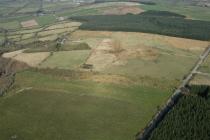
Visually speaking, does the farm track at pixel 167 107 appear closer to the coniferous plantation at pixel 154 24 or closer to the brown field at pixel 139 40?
the brown field at pixel 139 40

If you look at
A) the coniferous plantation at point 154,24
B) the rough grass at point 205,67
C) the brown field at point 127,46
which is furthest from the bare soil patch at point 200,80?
the coniferous plantation at point 154,24

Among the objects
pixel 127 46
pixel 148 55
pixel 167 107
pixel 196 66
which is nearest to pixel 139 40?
pixel 127 46

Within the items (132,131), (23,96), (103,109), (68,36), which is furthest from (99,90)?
(68,36)

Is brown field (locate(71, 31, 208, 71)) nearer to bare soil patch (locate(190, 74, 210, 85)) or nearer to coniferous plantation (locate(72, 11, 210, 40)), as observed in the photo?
coniferous plantation (locate(72, 11, 210, 40))

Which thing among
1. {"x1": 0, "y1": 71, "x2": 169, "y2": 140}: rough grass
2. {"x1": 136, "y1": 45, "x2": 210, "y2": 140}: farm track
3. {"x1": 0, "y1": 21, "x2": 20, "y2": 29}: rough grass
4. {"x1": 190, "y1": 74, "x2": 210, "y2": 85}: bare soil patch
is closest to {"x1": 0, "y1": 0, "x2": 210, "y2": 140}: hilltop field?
{"x1": 0, "y1": 71, "x2": 169, "y2": 140}: rough grass

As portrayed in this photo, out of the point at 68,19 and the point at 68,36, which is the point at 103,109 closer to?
the point at 68,36

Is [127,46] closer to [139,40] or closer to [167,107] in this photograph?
[139,40]
